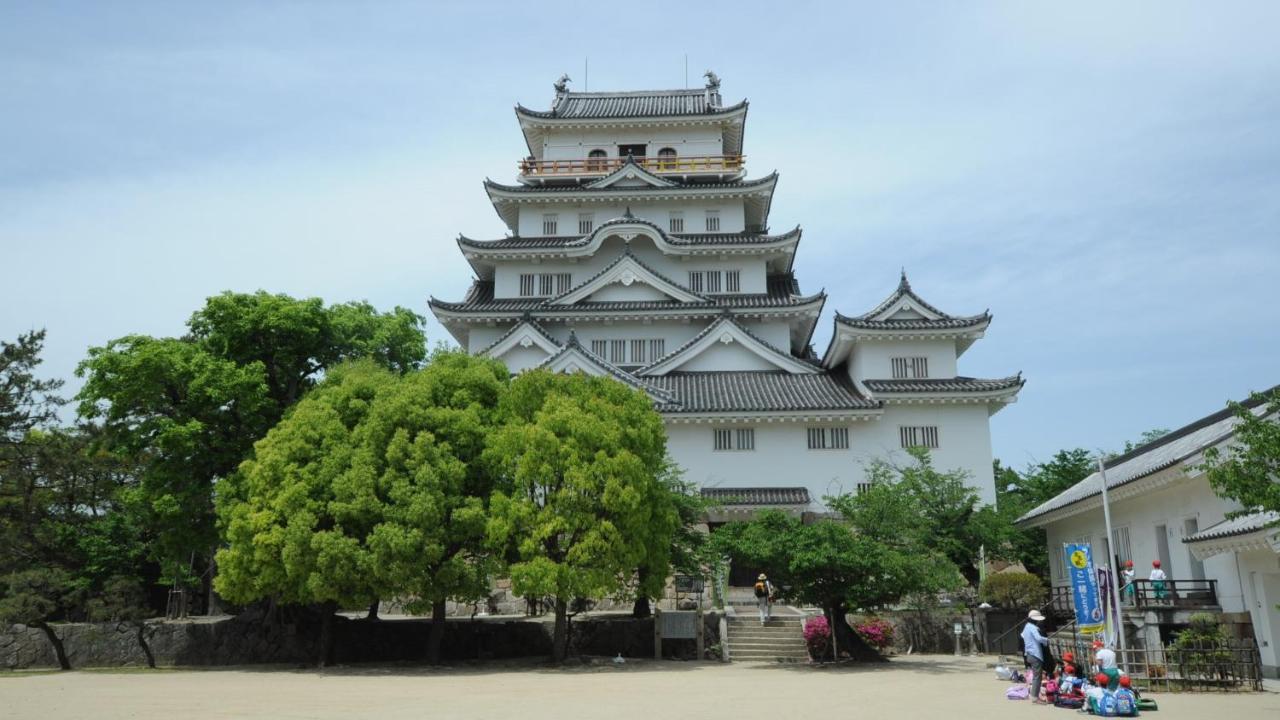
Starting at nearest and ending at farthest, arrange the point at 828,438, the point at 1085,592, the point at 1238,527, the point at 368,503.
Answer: the point at 1085,592 < the point at 1238,527 < the point at 368,503 < the point at 828,438

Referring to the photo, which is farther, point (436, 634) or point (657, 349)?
point (657, 349)

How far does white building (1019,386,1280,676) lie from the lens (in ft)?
55.7

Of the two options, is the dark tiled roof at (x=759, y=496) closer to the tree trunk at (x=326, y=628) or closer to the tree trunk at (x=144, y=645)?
the tree trunk at (x=326, y=628)

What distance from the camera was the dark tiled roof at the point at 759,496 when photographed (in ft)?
101

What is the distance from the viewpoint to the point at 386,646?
25094 mm

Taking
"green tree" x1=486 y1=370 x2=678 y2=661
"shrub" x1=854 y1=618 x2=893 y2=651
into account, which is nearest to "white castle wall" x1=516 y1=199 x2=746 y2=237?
"green tree" x1=486 y1=370 x2=678 y2=661

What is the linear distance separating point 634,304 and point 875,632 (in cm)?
1808

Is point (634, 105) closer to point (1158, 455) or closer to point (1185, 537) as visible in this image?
point (1158, 455)

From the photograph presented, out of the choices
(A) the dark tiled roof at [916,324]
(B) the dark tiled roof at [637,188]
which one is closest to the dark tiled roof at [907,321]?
(A) the dark tiled roof at [916,324]

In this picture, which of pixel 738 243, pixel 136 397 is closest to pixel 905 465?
pixel 738 243

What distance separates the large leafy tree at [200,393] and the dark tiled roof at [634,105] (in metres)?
20.4

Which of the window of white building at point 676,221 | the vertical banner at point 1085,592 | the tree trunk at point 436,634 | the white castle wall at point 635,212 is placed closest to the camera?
the vertical banner at point 1085,592

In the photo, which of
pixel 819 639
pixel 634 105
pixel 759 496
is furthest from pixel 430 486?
pixel 634 105

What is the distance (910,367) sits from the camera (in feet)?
110
